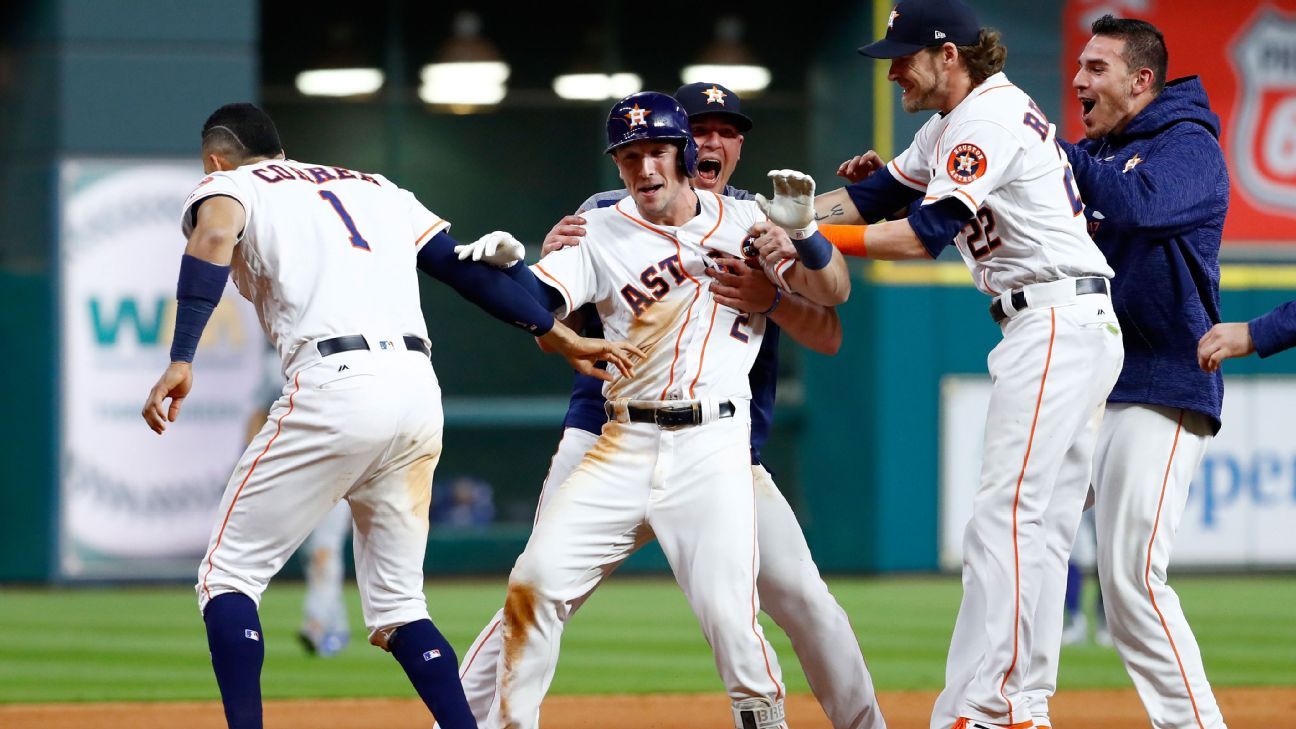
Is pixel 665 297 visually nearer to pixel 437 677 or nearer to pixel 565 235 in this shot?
pixel 565 235

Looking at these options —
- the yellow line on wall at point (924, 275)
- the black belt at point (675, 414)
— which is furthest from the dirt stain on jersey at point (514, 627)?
the yellow line on wall at point (924, 275)

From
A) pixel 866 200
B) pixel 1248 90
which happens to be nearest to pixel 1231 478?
pixel 1248 90

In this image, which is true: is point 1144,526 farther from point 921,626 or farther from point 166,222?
point 166,222

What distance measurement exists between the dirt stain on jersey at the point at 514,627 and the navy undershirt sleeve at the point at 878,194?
1669 millimetres

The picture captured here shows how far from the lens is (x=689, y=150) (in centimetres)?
498

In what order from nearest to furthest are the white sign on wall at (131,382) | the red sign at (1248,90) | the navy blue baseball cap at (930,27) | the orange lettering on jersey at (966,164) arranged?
the orange lettering on jersey at (966,164), the navy blue baseball cap at (930,27), the white sign on wall at (131,382), the red sign at (1248,90)

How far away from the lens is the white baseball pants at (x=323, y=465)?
4.69 m

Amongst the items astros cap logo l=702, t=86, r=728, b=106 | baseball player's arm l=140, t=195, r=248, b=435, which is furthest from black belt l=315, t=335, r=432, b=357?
astros cap logo l=702, t=86, r=728, b=106

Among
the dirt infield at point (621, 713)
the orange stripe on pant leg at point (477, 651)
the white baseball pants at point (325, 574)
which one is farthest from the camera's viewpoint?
the white baseball pants at point (325, 574)

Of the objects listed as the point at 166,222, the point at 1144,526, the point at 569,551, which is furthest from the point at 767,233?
the point at 166,222

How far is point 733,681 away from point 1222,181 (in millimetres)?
2104

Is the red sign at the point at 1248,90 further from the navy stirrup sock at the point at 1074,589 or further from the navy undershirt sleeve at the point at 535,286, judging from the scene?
the navy undershirt sleeve at the point at 535,286

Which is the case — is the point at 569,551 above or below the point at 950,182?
below

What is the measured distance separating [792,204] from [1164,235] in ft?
4.10
